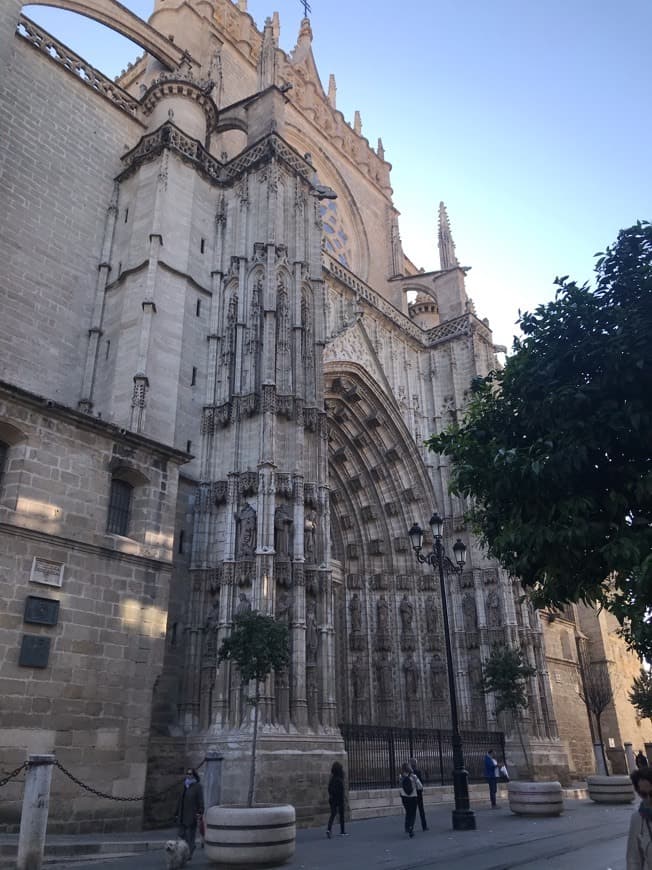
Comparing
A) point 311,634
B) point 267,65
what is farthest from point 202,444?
point 267,65

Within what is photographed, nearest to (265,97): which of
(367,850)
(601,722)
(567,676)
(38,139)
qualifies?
(38,139)

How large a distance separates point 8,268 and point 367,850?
51.4 ft

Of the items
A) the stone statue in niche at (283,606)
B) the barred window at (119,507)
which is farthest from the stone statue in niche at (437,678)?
the barred window at (119,507)

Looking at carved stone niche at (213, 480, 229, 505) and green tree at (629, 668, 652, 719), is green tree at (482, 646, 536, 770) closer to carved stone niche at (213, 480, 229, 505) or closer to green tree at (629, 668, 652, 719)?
green tree at (629, 668, 652, 719)

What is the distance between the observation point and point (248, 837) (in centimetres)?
870

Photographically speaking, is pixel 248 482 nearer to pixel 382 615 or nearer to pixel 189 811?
pixel 189 811

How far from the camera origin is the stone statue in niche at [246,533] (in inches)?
611

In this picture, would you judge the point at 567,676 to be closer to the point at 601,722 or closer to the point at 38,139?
the point at 601,722

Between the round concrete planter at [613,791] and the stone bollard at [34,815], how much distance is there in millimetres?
14733

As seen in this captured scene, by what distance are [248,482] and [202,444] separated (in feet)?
6.80

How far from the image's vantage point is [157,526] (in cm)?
1350

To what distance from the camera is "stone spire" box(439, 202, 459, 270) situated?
3288 cm

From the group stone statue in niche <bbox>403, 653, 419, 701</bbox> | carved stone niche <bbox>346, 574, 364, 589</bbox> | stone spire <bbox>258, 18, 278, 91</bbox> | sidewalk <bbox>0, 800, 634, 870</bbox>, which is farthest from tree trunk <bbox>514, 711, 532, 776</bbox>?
stone spire <bbox>258, 18, 278, 91</bbox>

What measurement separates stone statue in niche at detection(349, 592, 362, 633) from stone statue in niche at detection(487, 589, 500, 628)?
4523 millimetres
